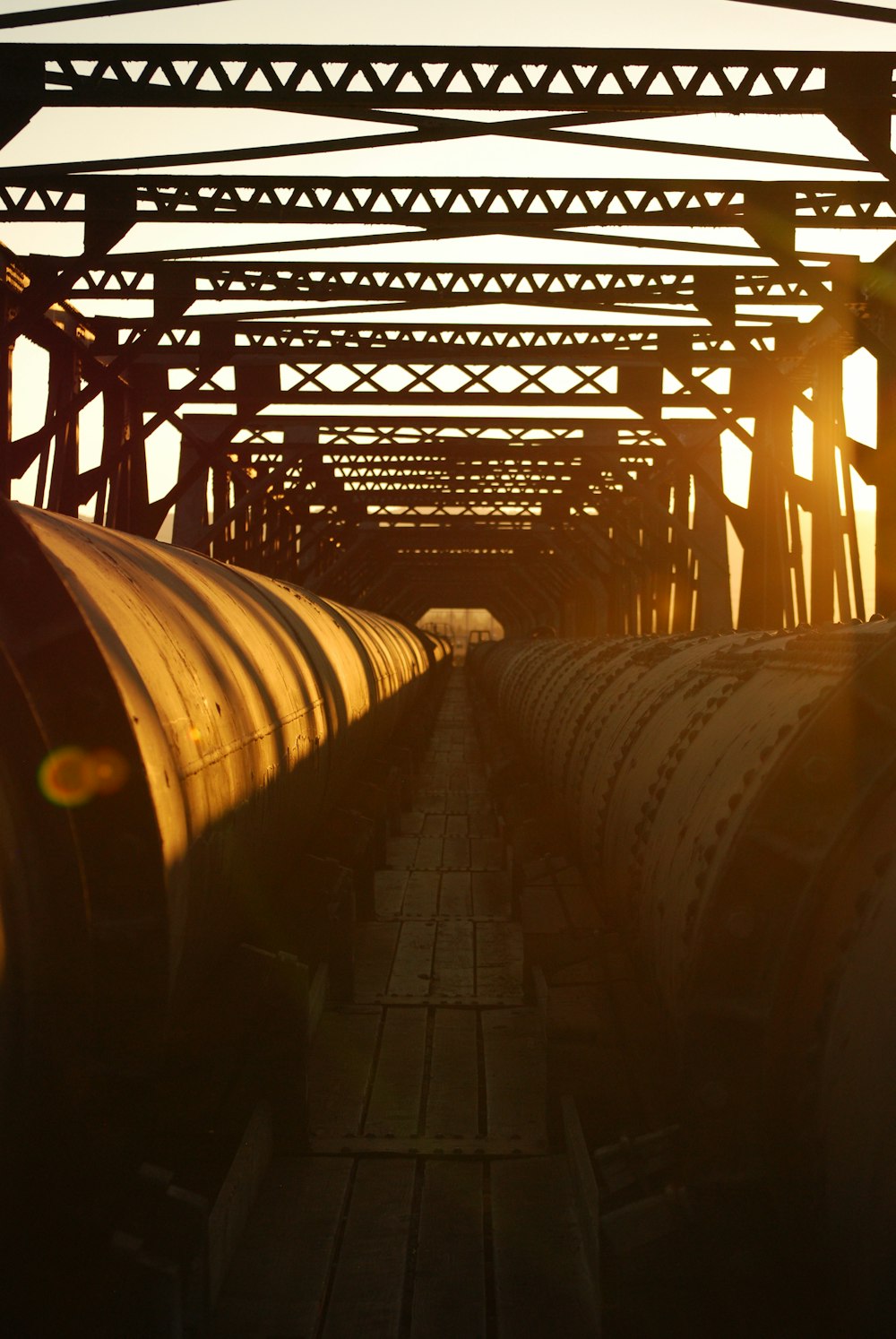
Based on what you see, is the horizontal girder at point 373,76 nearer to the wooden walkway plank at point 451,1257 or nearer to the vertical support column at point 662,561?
the wooden walkway plank at point 451,1257

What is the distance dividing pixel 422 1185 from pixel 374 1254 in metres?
0.67

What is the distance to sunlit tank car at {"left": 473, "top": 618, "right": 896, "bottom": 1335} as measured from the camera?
3.04m

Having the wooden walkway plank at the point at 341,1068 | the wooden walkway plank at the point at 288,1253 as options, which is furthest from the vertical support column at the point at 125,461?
the wooden walkway plank at the point at 288,1253


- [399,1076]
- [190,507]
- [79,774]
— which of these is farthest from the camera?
[190,507]

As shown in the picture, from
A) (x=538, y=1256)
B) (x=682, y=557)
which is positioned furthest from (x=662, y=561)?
(x=538, y=1256)

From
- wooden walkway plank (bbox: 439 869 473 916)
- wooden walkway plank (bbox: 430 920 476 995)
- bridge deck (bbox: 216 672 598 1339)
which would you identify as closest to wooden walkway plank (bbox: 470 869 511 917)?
wooden walkway plank (bbox: 439 869 473 916)

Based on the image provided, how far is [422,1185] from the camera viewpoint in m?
5.45

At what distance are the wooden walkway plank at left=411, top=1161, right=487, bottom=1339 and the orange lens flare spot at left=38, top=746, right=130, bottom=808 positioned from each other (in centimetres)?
207

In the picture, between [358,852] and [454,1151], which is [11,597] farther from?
[358,852]

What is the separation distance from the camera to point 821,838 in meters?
3.51

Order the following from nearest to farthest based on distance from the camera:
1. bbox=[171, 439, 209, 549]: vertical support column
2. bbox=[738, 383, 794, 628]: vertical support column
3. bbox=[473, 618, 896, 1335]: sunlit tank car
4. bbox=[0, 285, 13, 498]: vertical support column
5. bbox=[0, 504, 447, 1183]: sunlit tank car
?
bbox=[473, 618, 896, 1335]: sunlit tank car, bbox=[0, 504, 447, 1183]: sunlit tank car, bbox=[0, 285, 13, 498]: vertical support column, bbox=[738, 383, 794, 628]: vertical support column, bbox=[171, 439, 209, 549]: vertical support column

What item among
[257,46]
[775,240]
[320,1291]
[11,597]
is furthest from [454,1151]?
[775,240]

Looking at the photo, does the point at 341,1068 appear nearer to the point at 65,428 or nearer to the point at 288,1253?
the point at 288,1253

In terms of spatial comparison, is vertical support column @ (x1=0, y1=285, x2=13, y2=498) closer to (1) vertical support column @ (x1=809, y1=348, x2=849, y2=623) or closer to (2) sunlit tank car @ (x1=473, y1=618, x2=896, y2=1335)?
(1) vertical support column @ (x1=809, y1=348, x2=849, y2=623)
